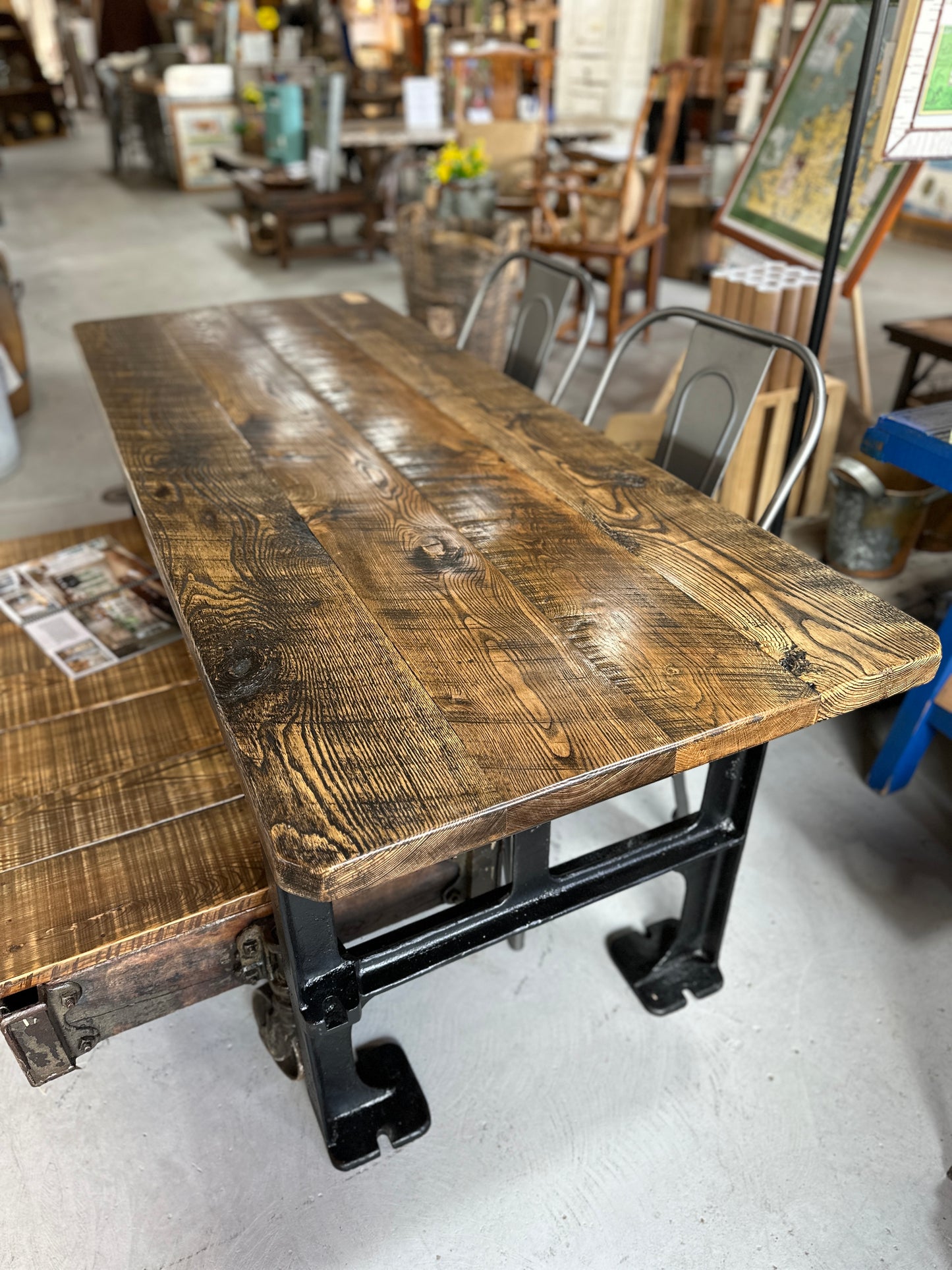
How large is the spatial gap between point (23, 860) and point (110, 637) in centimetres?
62

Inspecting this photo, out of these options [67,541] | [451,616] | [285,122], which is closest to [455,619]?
[451,616]

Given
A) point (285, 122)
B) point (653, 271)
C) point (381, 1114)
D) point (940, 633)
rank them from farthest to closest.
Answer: point (285, 122) < point (653, 271) < point (940, 633) < point (381, 1114)

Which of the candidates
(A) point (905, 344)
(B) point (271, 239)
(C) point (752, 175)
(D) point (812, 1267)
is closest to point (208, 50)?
(B) point (271, 239)

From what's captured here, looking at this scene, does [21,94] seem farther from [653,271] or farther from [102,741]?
[102,741]

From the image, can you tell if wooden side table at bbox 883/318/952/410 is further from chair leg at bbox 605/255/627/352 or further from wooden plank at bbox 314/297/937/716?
wooden plank at bbox 314/297/937/716

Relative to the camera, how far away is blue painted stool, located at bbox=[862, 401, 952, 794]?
177cm

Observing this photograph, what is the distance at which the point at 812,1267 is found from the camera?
1262 millimetres

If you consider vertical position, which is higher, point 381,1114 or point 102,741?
point 102,741

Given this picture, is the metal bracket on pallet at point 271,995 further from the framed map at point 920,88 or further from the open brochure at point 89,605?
the framed map at point 920,88

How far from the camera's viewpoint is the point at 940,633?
1798 mm

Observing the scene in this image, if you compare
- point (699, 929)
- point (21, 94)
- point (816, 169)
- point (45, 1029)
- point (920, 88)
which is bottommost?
point (699, 929)

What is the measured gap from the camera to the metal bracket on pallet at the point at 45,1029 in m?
1.12

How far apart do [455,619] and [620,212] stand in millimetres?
3784

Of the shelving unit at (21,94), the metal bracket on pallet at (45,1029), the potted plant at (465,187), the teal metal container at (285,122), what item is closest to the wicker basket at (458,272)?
the potted plant at (465,187)
